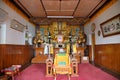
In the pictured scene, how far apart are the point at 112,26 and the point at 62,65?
2.75m

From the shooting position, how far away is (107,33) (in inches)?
258

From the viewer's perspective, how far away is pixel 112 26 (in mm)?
5941

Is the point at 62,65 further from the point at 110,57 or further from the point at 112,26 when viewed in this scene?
the point at 112,26

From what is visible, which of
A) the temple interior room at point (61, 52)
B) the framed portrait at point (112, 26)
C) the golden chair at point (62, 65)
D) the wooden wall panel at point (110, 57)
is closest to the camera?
the golden chair at point (62, 65)

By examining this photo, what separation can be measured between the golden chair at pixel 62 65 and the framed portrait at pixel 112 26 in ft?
7.40

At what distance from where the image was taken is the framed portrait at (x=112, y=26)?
540 centimetres

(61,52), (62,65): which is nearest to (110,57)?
(61,52)

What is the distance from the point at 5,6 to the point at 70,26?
7108 millimetres

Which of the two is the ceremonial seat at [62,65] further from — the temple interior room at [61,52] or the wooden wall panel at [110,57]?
the wooden wall panel at [110,57]

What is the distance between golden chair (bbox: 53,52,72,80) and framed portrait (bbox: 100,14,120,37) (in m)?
Result: 2.25

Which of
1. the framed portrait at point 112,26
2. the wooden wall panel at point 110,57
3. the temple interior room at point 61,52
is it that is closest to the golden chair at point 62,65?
the temple interior room at point 61,52

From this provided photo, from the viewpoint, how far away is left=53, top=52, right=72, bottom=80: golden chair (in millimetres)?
4934

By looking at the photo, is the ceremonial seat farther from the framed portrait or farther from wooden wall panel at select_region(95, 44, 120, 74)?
the framed portrait

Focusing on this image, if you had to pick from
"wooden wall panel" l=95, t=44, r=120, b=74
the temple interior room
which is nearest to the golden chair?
the temple interior room
